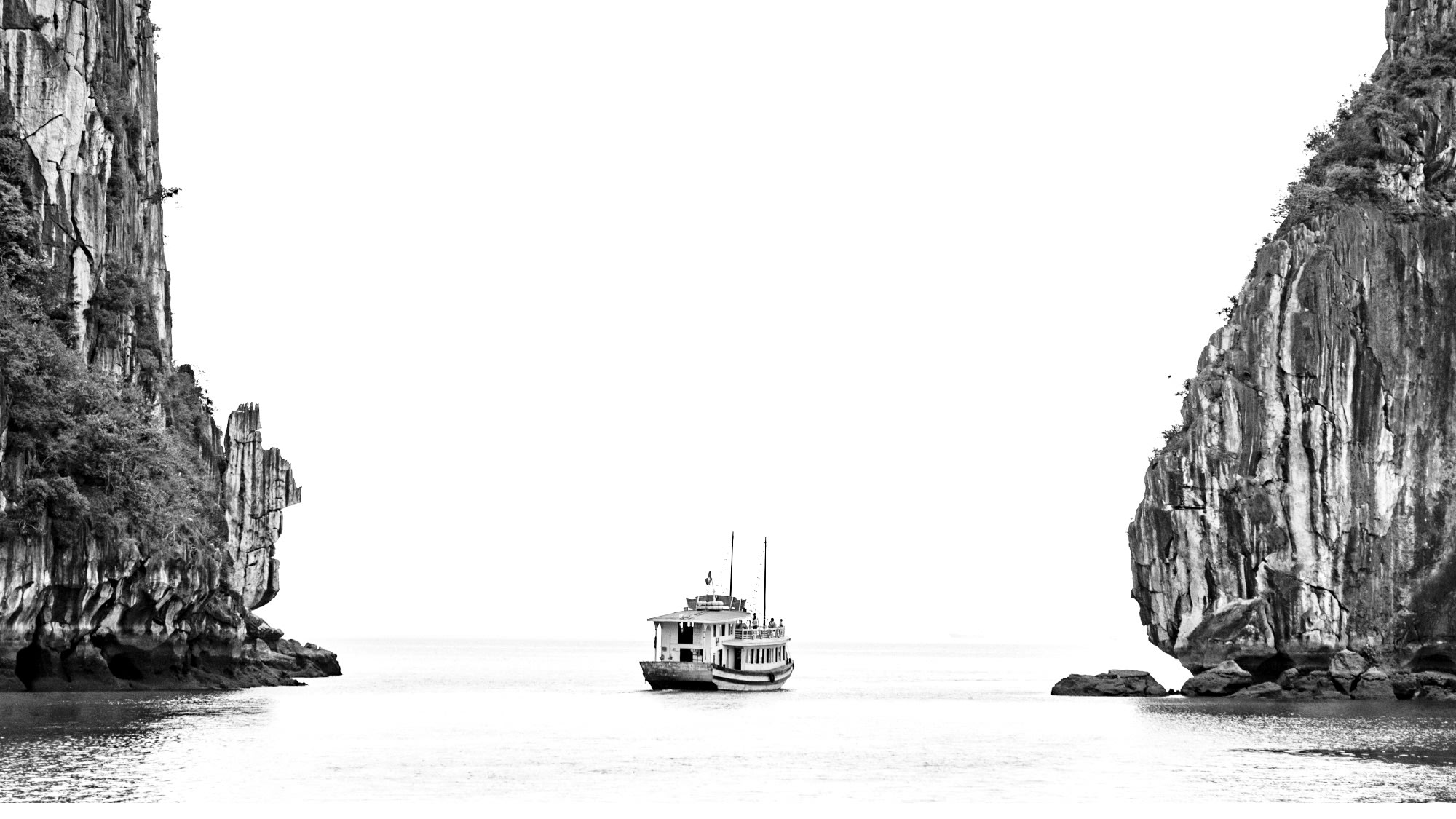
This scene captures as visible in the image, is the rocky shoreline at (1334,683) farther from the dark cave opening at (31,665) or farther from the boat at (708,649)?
the dark cave opening at (31,665)

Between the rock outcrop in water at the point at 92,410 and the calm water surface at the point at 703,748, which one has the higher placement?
the rock outcrop in water at the point at 92,410

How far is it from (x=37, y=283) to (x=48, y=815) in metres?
41.2

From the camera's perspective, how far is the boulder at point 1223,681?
79625 millimetres

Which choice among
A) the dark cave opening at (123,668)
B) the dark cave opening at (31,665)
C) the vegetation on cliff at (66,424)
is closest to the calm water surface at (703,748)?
the dark cave opening at (31,665)

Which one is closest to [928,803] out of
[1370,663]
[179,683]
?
[1370,663]

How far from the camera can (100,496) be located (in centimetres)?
6706

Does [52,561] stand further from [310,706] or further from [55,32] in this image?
[55,32]

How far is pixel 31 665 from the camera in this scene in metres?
66.2

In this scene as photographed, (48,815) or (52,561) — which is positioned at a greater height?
(52,561)

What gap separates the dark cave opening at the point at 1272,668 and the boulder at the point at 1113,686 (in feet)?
20.6

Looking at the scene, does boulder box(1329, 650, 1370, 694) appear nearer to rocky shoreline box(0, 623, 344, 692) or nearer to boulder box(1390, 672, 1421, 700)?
boulder box(1390, 672, 1421, 700)

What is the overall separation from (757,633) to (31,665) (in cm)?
4090

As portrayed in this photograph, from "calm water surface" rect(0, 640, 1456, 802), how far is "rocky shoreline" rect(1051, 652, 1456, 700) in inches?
89.3

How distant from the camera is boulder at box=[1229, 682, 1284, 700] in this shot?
7806cm
